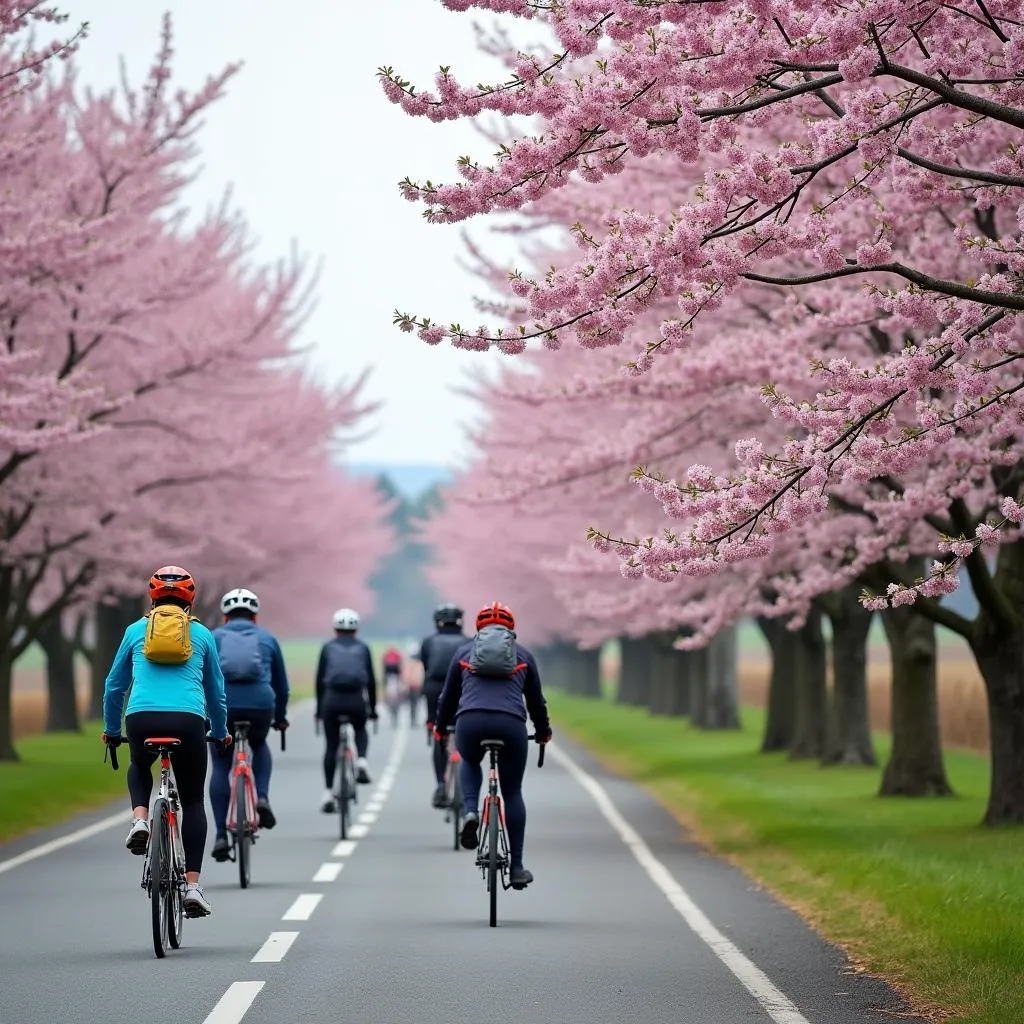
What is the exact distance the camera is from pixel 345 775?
1841cm

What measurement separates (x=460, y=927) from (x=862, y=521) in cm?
848

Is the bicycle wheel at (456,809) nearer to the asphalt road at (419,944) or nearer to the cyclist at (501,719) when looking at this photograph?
the asphalt road at (419,944)

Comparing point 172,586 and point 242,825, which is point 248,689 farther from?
point 172,586

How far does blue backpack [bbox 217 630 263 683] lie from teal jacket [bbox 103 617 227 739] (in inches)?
136

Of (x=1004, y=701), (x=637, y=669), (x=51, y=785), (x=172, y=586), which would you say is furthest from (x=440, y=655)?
(x=637, y=669)

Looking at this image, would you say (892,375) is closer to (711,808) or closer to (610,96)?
(610,96)

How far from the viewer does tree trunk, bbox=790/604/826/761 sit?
1195 inches

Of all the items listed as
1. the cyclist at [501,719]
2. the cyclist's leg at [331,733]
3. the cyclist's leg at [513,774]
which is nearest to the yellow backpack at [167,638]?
the cyclist at [501,719]

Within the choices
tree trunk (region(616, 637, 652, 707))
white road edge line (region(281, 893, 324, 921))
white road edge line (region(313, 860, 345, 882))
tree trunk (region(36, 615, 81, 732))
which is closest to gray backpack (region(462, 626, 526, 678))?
white road edge line (region(281, 893, 324, 921))

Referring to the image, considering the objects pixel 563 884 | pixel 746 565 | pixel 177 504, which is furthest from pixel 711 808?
pixel 177 504

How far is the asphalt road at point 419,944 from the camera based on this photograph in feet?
29.5

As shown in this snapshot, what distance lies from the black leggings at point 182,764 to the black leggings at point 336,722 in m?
6.94

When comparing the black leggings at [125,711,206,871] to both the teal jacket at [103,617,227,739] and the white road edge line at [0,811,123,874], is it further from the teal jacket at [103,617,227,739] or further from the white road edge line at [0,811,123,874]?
the white road edge line at [0,811,123,874]

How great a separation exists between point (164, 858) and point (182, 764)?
2.00 ft
